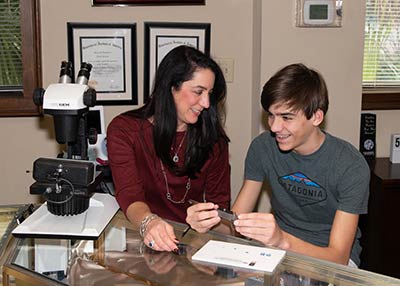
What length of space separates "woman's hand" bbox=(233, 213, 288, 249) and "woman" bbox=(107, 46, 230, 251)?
0.53 m

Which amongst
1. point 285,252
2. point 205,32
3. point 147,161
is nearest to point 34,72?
point 205,32

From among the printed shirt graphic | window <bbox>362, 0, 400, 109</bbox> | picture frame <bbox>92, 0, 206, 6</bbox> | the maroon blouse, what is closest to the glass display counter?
the maroon blouse

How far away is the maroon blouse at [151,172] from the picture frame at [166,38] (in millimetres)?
908

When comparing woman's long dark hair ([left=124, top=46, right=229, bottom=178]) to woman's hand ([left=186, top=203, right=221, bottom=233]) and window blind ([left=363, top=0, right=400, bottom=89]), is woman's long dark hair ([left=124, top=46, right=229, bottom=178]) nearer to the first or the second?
woman's hand ([left=186, top=203, right=221, bottom=233])

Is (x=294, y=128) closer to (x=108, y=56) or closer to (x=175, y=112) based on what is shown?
(x=175, y=112)

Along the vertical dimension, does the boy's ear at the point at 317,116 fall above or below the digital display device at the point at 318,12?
Answer: below

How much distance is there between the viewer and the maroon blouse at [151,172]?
194cm

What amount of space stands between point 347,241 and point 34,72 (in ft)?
5.98

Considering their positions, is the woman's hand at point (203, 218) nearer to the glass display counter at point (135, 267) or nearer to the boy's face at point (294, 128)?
the glass display counter at point (135, 267)

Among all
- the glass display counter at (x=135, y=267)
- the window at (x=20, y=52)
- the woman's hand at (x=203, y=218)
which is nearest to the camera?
the glass display counter at (x=135, y=267)

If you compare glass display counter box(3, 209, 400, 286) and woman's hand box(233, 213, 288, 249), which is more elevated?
woman's hand box(233, 213, 288, 249)

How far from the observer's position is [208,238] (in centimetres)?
146

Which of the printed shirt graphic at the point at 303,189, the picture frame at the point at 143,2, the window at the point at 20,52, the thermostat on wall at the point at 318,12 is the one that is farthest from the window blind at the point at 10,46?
the printed shirt graphic at the point at 303,189

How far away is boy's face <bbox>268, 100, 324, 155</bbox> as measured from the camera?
183cm
